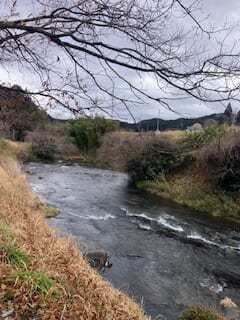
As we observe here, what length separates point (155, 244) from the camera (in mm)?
12406

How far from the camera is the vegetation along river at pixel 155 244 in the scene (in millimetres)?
8844

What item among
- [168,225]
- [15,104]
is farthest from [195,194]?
[15,104]

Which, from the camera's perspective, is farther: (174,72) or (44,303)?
(174,72)

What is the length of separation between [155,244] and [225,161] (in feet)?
33.3

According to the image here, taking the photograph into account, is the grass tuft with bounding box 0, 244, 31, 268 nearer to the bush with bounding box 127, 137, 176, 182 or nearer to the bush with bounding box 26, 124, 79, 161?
the bush with bounding box 127, 137, 176, 182

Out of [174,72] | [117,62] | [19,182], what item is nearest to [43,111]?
[117,62]

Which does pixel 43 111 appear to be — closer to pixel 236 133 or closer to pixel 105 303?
pixel 105 303

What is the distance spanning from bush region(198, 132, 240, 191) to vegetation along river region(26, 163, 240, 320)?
3.55 meters

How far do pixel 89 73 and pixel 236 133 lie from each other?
18373mm

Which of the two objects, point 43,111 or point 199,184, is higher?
point 43,111

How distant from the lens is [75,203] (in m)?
18.0

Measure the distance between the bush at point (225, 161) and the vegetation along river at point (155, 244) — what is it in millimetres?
3553

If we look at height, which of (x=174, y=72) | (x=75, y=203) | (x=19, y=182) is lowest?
(x=75, y=203)

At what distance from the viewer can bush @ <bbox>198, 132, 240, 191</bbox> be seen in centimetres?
2052
